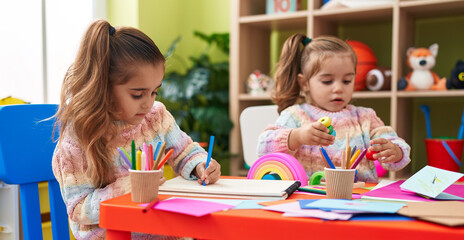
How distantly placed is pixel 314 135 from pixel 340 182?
0.42m

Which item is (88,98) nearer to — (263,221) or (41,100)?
(263,221)

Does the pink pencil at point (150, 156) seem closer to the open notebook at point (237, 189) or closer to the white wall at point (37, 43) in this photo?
the open notebook at point (237, 189)

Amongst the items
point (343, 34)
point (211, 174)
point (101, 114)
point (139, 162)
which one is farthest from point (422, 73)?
point (139, 162)

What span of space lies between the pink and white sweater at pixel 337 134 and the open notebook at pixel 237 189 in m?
0.40

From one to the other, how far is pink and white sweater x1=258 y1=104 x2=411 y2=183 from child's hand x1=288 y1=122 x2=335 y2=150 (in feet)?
0.21

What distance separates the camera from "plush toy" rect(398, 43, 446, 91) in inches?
82.7

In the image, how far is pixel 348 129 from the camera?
141 centimetres

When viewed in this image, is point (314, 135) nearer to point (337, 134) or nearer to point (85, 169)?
point (337, 134)

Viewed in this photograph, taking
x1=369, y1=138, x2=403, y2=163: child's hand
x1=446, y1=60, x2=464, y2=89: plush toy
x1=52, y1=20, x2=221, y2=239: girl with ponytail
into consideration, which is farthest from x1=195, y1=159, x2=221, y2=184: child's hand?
x1=446, y1=60, x2=464, y2=89: plush toy

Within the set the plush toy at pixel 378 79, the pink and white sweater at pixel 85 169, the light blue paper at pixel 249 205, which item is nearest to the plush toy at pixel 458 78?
the plush toy at pixel 378 79

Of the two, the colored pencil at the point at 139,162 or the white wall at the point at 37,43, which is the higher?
the white wall at the point at 37,43

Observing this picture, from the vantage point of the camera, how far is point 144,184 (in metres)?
0.74

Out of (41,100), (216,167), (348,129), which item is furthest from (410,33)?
(41,100)

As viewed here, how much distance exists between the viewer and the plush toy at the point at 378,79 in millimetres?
2195
